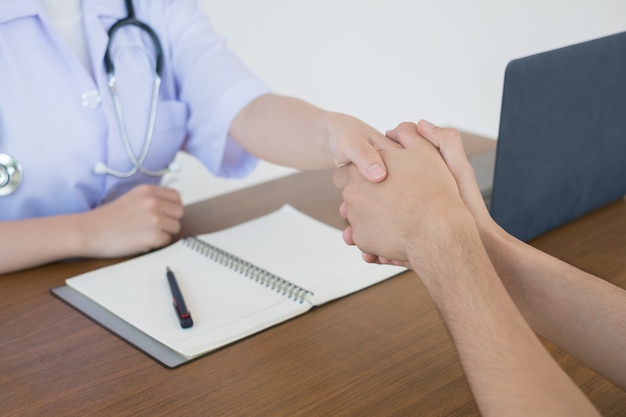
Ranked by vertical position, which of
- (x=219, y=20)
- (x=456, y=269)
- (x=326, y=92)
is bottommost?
(x=326, y=92)

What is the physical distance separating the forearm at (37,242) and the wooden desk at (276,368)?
5cm

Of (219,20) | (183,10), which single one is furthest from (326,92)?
(183,10)

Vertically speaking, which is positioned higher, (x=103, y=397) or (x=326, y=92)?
(x=103, y=397)

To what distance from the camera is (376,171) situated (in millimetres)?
981

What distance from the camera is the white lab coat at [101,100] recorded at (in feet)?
4.20

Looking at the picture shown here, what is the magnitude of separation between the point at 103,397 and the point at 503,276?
473mm

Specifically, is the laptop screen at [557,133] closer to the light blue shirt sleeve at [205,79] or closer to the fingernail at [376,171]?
the fingernail at [376,171]

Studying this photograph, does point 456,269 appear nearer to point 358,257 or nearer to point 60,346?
point 358,257

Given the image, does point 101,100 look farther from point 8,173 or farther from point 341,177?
point 341,177

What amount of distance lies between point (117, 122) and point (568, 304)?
85 cm

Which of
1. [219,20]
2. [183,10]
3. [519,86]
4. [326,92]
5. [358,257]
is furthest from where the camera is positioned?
[326,92]

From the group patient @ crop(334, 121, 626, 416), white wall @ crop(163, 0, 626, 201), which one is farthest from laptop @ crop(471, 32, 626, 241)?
white wall @ crop(163, 0, 626, 201)

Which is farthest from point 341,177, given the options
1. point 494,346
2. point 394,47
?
point 394,47

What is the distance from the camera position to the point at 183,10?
4.76 ft
